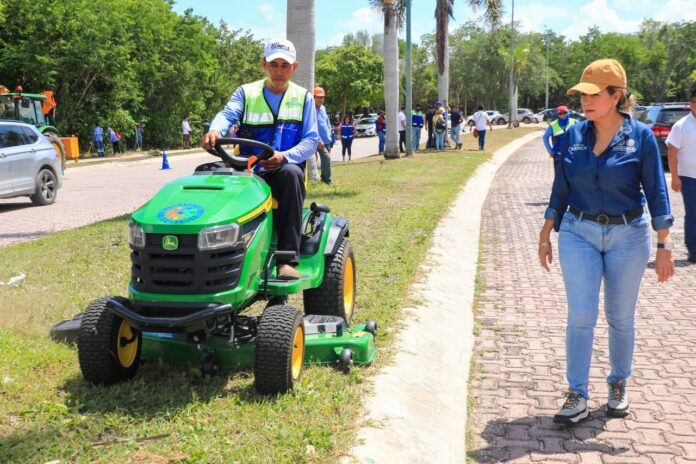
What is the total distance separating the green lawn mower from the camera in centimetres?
394

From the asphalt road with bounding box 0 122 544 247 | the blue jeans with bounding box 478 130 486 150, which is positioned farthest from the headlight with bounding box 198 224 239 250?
the blue jeans with bounding box 478 130 486 150

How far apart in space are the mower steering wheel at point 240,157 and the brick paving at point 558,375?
207cm

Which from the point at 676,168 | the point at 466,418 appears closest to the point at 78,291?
the point at 466,418

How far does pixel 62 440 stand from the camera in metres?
3.58

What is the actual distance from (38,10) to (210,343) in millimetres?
27611

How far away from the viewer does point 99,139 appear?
104ft

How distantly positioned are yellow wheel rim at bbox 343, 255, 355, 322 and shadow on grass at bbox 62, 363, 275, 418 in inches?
57.3

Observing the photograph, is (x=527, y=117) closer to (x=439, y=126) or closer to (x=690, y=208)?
(x=439, y=126)

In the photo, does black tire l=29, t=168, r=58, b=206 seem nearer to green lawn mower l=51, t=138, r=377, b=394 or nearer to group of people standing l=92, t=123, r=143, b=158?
green lawn mower l=51, t=138, r=377, b=394

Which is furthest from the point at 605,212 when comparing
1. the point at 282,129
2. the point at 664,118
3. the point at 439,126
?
the point at 439,126

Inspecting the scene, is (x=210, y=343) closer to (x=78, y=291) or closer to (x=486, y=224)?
(x=78, y=291)

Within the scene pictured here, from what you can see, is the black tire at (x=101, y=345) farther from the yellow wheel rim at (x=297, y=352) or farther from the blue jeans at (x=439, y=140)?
the blue jeans at (x=439, y=140)

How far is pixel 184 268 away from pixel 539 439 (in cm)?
221

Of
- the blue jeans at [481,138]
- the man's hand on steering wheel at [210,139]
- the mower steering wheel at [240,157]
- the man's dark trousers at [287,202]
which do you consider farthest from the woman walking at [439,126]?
the man's hand on steering wheel at [210,139]
